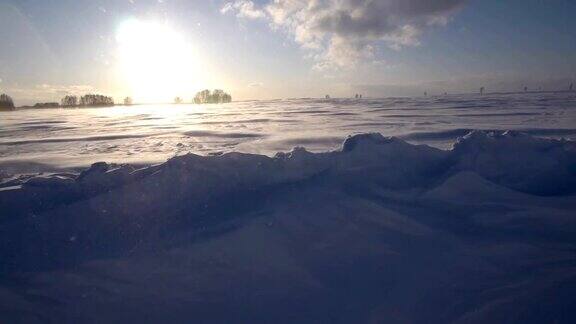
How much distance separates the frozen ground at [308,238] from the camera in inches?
82.9

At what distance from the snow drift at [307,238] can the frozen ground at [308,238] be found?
0.04 feet

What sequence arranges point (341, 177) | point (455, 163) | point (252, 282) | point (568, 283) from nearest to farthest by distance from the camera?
point (568, 283)
point (252, 282)
point (341, 177)
point (455, 163)

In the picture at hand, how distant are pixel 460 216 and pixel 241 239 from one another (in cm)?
185

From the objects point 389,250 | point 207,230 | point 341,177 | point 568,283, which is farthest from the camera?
point 341,177

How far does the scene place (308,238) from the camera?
9.20ft

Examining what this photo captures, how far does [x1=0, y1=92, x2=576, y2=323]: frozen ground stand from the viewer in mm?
2105

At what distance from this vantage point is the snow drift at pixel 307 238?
2.12m

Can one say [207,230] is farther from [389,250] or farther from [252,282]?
[389,250]

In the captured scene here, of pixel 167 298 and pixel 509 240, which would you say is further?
pixel 509 240

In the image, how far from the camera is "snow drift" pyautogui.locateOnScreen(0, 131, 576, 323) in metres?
2.12

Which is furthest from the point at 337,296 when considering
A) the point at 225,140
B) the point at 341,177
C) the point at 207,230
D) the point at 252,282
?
the point at 225,140

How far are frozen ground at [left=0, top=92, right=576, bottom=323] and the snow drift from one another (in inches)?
0.5

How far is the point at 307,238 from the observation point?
2807mm

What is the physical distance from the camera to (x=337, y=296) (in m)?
2.19
